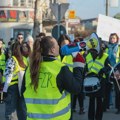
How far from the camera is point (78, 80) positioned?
17.4 feet

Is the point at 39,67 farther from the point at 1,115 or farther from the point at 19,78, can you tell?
the point at 1,115

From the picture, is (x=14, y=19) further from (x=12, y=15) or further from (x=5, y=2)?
(x=5, y=2)

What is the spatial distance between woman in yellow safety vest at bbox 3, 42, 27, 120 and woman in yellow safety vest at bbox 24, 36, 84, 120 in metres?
3.15

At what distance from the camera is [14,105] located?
8641 mm

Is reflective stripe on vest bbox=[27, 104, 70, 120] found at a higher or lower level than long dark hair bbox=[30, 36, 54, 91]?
lower

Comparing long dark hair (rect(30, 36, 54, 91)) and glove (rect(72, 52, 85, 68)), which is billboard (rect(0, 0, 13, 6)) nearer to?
glove (rect(72, 52, 85, 68))

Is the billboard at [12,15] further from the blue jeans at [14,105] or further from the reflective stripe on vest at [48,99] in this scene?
the reflective stripe on vest at [48,99]

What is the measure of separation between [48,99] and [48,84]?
15 cm

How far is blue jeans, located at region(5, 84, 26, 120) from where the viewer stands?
28.1 feet

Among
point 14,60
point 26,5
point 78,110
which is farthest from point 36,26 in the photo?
point 26,5

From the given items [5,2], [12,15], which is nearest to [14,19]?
[12,15]

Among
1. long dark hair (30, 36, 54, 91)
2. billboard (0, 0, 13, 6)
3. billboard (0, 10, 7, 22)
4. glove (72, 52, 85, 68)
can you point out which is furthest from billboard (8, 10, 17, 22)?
long dark hair (30, 36, 54, 91)

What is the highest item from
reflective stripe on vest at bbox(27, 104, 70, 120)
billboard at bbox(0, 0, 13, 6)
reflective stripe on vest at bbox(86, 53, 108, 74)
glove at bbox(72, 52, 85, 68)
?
glove at bbox(72, 52, 85, 68)

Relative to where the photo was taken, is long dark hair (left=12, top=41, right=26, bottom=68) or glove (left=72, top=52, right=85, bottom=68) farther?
long dark hair (left=12, top=41, right=26, bottom=68)
